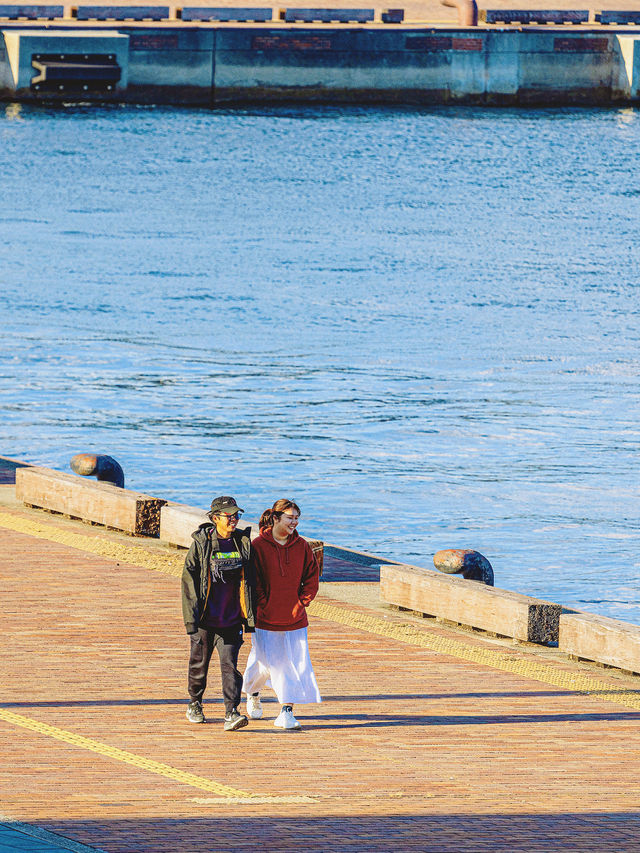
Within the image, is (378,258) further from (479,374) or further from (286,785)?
(286,785)

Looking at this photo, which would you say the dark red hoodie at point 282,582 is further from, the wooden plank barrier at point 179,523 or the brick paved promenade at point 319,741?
the wooden plank barrier at point 179,523

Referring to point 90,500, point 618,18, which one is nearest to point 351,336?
point 90,500

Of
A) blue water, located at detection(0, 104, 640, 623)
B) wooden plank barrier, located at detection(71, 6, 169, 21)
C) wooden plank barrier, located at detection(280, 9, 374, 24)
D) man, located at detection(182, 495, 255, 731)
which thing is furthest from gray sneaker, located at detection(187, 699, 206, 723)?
wooden plank barrier, located at detection(280, 9, 374, 24)

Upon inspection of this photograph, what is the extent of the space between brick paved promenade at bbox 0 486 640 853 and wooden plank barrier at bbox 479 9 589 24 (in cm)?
6884

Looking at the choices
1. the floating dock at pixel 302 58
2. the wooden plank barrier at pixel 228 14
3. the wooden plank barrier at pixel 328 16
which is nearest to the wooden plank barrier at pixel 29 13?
the floating dock at pixel 302 58

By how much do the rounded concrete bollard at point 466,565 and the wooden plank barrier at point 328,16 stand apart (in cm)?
6617

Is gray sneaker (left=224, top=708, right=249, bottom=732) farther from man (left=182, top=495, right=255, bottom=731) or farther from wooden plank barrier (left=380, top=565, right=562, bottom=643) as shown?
wooden plank barrier (left=380, top=565, right=562, bottom=643)

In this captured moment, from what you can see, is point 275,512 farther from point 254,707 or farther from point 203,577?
point 254,707

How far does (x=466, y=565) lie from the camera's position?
49.8 ft

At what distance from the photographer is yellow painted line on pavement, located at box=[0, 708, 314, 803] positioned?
30.0ft

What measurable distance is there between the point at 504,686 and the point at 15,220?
1593 inches

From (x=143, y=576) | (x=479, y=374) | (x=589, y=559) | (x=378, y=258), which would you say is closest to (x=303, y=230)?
(x=378, y=258)

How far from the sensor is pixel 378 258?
4522 cm

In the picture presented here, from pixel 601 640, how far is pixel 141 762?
4.46 metres
